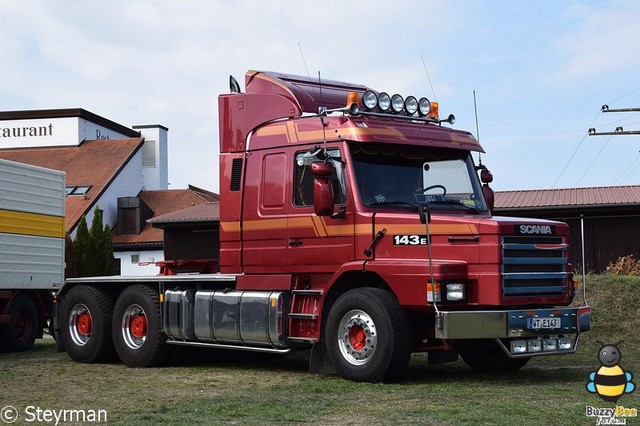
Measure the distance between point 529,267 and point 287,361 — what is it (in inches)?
202

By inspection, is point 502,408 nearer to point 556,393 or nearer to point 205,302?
point 556,393

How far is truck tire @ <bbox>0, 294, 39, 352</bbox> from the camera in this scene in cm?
1880

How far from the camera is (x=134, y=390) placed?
11.8 m

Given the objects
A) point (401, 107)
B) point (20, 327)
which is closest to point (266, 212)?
point (401, 107)

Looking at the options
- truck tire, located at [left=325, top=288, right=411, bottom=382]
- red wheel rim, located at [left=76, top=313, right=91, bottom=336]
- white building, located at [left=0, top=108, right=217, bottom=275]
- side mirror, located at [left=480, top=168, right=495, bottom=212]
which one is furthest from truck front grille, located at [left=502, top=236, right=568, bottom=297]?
white building, located at [left=0, top=108, right=217, bottom=275]

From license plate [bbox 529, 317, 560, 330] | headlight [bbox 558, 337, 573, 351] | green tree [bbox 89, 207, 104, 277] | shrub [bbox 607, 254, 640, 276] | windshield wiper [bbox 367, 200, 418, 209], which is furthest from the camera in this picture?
green tree [bbox 89, 207, 104, 277]

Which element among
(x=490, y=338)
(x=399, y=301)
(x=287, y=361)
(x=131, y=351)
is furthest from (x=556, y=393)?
(x=131, y=351)

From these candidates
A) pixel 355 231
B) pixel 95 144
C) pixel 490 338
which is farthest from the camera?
pixel 95 144

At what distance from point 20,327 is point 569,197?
2114 centimetres

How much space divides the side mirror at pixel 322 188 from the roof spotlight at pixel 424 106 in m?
2.07

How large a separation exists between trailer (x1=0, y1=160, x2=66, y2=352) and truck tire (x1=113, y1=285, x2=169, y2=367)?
4.09m
